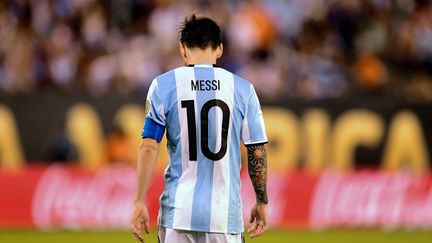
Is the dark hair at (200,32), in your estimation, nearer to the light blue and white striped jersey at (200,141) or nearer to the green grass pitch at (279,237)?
the light blue and white striped jersey at (200,141)

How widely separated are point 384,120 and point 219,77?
9.95 m

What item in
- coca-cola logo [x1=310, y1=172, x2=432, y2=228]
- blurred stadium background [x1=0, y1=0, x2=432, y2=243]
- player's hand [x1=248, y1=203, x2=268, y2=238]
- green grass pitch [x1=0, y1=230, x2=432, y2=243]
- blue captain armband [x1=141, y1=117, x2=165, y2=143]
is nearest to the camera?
blue captain armband [x1=141, y1=117, x2=165, y2=143]

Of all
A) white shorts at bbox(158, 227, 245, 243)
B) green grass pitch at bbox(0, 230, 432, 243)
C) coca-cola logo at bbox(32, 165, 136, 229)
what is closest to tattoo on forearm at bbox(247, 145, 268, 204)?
white shorts at bbox(158, 227, 245, 243)

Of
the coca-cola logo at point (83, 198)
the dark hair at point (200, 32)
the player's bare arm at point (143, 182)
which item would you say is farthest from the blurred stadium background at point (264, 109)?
the dark hair at point (200, 32)

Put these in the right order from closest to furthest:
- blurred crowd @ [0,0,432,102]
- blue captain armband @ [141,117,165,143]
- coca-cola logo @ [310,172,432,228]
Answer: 1. blue captain armband @ [141,117,165,143]
2. coca-cola logo @ [310,172,432,228]
3. blurred crowd @ [0,0,432,102]

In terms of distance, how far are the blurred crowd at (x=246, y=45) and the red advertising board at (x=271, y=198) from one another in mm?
1440

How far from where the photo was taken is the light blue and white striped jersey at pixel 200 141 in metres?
5.54

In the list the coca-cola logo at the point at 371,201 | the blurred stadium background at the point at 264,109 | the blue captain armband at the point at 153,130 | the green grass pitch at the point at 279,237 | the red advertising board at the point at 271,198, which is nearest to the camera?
the blue captain armband at the point at 153,130

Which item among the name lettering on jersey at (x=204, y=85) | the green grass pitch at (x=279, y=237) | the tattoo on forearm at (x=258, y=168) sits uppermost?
the name lettering on jersey at (x=204, y=85)

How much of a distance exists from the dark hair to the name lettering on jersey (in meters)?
0.18

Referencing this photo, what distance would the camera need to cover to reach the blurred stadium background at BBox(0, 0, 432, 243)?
45.5 ft

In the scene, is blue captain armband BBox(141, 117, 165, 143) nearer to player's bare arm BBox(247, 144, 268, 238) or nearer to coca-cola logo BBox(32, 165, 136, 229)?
player's bare arm BBox(247, 144, 268, 238)

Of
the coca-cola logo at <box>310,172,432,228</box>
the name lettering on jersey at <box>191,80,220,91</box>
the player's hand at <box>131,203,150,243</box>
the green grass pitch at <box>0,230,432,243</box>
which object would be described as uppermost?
the name lettering on jersey at <box>191,80,220,91</box>

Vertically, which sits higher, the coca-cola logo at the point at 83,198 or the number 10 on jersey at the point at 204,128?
the number 10 on jersey at the point at 204,128
